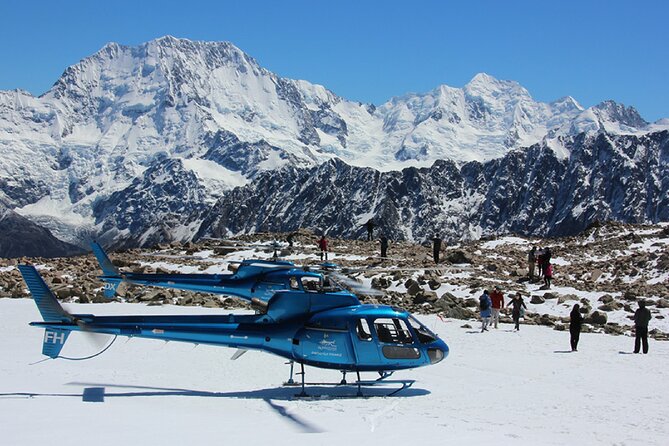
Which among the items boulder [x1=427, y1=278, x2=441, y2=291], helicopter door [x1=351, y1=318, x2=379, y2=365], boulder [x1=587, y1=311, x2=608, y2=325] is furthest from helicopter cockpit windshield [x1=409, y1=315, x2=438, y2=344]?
boulder [x1=427, y1=278, x2=441, y2=291]

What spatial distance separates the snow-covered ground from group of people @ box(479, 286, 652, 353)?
0.61m

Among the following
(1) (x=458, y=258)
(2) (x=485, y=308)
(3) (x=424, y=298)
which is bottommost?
(2) (x=485, y=308)

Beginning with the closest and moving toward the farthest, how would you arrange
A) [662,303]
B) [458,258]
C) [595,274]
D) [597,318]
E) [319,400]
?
1. [319,400]
2. [597,318]
3. [662,303]
4. [595,274]
5. [458,258]

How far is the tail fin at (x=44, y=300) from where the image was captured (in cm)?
1742

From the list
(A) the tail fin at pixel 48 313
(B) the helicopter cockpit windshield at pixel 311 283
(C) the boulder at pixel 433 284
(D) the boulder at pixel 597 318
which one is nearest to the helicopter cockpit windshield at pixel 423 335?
(B) the helicopter cockpit windshield at pixel 311 283

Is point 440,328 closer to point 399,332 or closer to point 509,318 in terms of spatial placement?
point 509,318

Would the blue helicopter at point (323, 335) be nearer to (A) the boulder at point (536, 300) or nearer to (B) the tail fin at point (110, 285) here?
(B) the tail fin at point (110, 285)

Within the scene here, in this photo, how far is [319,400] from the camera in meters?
17.7

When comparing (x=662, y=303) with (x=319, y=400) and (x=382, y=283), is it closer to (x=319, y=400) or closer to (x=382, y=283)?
(x=382, y=283)

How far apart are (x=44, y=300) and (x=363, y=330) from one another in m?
7.32

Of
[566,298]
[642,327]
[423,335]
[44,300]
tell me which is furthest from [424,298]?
[44,300]

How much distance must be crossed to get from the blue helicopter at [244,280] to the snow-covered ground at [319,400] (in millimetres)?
2449

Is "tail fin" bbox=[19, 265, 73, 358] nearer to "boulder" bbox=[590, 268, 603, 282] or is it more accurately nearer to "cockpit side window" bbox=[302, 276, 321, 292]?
"cockpit side window" bbox=[302, 276, 321, 292]

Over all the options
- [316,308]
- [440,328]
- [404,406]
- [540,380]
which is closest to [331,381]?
[316,308]
